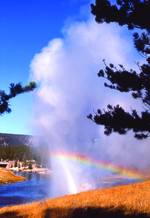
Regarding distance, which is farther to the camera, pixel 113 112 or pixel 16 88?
pixel 16 88

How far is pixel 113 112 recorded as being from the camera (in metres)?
10.2

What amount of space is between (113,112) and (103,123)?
777 mm

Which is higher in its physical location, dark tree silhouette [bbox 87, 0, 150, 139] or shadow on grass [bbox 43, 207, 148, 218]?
dark tree silhouette [bbox 87, 0, 150, 139]

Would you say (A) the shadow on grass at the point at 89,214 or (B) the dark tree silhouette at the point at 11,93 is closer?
(A) the shadow on grass at the point at 89,214

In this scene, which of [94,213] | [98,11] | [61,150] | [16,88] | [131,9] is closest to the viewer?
[94,213]

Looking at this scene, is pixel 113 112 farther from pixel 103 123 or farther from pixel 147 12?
pixel 147 12

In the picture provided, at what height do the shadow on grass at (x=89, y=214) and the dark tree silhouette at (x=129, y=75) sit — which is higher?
the dark tree silhouette at (x=129, y=75)

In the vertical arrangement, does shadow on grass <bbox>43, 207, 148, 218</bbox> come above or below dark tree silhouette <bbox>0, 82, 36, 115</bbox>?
below

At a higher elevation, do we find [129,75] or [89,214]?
[129,75]

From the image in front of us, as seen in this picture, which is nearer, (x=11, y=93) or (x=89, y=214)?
(x=89, y=214)

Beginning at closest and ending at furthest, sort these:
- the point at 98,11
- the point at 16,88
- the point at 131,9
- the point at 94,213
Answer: the point at 94,213 → the point at 131,9 → the point at 98,11 → the point at 16,88

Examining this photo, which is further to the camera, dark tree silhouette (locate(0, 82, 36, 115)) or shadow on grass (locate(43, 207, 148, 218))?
dark tree silhouette (locate(0, 82, 36, 115))

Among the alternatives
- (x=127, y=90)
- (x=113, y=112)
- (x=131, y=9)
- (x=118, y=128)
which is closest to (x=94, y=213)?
(x=118, y=128)

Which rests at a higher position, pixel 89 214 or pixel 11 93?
pixel 11 93
